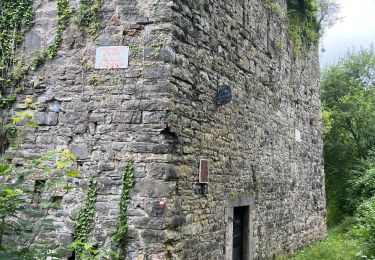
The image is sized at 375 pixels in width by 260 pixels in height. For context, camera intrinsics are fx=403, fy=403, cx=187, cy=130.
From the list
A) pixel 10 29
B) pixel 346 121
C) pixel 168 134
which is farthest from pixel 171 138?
pixel 346 121

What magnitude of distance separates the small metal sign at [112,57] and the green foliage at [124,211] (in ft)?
4.21

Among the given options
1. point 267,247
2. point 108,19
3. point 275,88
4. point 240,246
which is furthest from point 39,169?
point 275,88

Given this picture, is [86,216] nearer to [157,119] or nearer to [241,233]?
[157,119]

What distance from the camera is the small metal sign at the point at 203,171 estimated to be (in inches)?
218

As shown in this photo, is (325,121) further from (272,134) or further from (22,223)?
(22,223)

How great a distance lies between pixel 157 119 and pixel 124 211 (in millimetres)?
1178

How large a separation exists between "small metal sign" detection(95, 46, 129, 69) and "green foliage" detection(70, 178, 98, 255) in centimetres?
149

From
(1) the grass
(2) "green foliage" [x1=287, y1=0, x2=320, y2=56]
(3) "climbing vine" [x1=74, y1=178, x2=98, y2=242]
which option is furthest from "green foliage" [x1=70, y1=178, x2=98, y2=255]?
(2) "green foliage" [x1=287, y1=0, x2=320, y2=56]

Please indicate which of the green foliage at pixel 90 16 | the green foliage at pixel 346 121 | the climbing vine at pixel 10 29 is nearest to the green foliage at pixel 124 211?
the green foliage at pixel 90 16

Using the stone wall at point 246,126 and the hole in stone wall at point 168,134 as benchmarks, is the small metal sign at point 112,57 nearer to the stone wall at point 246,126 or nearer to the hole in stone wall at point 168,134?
the stone wall at point 246,126

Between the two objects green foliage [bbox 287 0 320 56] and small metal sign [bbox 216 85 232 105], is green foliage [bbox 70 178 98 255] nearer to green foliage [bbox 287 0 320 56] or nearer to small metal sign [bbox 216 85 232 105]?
small metal sign [bbox 216 85 232 105]

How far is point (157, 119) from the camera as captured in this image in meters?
4.93

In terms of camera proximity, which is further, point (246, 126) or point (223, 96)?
point (246, 126)

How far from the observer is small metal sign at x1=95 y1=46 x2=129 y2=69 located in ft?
17.0
